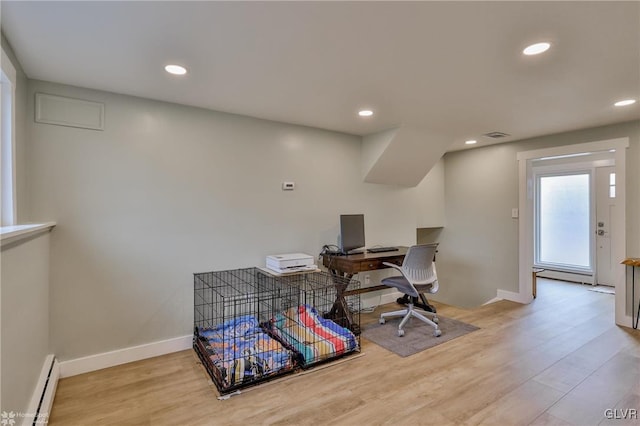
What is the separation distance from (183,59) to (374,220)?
304cm

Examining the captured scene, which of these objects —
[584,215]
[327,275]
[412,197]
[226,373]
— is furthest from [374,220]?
[584,215]

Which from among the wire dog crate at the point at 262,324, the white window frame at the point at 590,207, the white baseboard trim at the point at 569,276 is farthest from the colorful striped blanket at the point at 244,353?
the white baseboard trim at the point at 569,276

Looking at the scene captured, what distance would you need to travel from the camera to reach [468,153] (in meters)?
5.00

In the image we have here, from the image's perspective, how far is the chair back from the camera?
3.30 m

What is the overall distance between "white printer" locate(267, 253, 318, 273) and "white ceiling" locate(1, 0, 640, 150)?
56.7 inches

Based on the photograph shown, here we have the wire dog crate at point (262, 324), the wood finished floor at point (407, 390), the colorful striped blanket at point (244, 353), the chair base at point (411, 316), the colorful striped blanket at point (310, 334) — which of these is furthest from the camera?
the chair base at point (411, 316)

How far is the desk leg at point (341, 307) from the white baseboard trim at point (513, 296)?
2.49 metres

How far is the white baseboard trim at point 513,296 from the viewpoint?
4.34 m

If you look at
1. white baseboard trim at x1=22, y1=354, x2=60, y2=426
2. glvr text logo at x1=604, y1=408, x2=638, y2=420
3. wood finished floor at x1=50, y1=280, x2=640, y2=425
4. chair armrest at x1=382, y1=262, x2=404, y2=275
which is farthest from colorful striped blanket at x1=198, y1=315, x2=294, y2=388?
glvr text logo at x1=604, y1=408, x2=638, y2=420

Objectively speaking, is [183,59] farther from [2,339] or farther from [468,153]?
[468,153]

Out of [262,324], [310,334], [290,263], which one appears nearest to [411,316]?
[310,334]

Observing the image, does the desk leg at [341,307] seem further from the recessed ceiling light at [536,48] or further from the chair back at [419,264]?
the recessed ceiling light at [536,48]

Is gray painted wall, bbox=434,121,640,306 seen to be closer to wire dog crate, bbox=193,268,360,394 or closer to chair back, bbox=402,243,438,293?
chair back, bbox=402,243,438,293

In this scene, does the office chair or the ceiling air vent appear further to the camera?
the ceiling air vent
